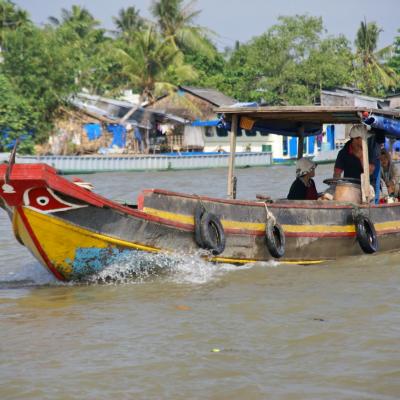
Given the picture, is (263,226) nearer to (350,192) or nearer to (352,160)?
(350,192)

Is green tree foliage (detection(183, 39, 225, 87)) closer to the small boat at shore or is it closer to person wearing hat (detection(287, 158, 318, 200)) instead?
the small boat at shore

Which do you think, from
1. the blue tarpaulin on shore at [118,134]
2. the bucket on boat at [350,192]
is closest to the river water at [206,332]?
the bucket on boat at [350,192]

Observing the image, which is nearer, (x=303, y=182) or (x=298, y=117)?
(x=303, y=182)

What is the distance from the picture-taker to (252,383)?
511cm

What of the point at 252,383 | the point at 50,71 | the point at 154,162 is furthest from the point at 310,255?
the point at 50,71

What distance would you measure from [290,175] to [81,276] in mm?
22053

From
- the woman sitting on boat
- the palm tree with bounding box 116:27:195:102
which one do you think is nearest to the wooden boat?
the woman sitting on boat

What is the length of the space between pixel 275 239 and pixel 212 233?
808 mm

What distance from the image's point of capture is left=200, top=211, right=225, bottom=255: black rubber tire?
8.05 metres

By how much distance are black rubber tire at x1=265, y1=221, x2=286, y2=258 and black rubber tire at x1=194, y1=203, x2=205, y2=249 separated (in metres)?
0.77

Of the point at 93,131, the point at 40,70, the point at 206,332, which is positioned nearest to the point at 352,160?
the point at 206,332

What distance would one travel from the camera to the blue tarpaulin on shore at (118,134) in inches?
1459

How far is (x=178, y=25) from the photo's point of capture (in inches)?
1822

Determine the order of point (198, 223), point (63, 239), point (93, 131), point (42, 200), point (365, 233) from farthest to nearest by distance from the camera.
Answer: point (93, 131) < point (365, 233) < point (198, 223) < point (63, 239) < point (42, 200)
